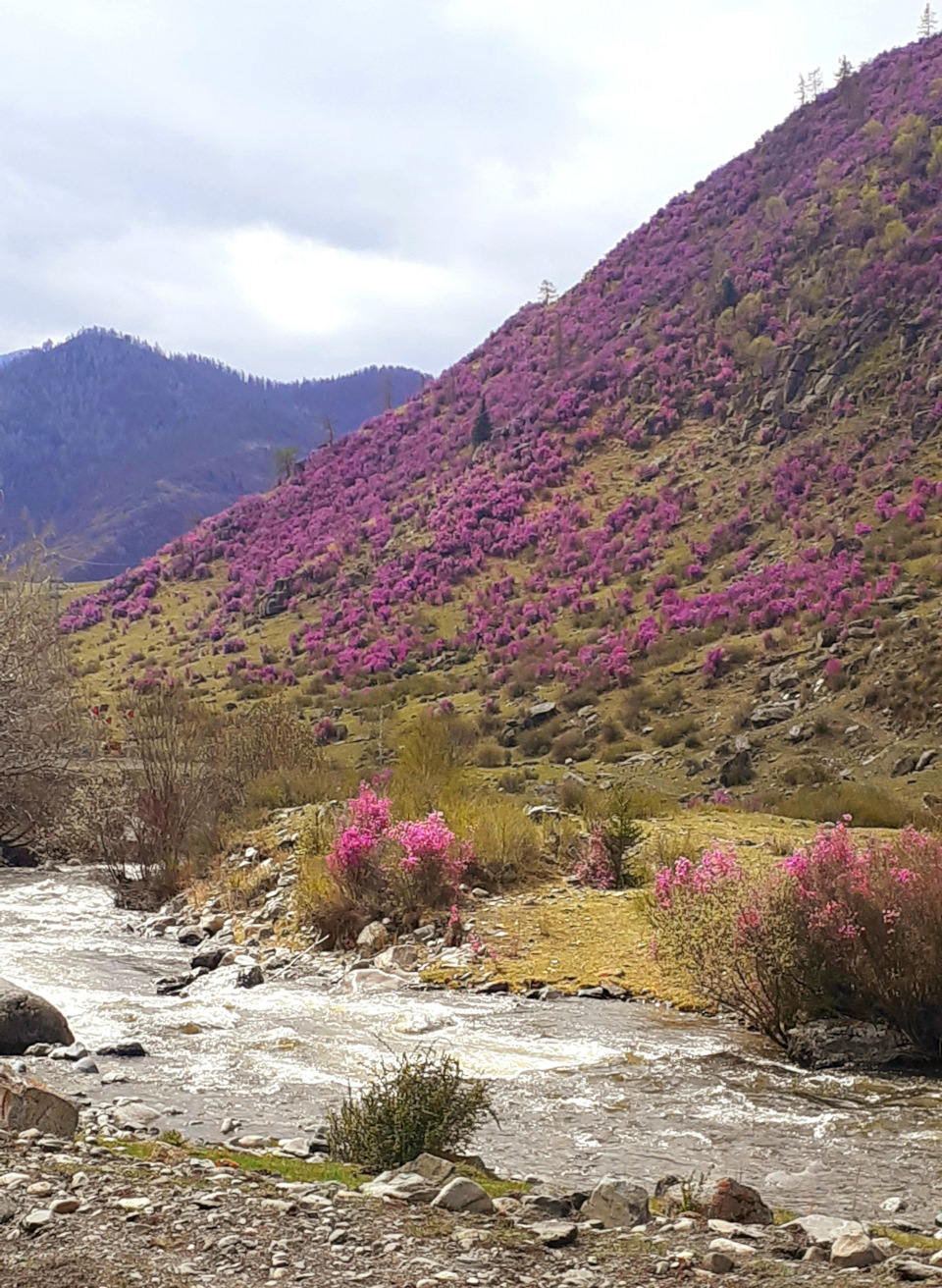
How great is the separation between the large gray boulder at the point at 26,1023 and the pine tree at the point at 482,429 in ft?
172

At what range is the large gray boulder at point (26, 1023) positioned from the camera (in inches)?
318

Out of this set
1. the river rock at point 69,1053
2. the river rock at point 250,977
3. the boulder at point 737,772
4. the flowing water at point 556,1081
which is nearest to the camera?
the flowing water at point 556,1081

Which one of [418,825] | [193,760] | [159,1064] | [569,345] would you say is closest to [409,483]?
[569,345]

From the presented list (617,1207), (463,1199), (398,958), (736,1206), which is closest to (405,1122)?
(463,1199)

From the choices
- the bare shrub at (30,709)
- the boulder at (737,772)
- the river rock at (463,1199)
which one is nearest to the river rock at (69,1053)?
the river rock at (463,1199)

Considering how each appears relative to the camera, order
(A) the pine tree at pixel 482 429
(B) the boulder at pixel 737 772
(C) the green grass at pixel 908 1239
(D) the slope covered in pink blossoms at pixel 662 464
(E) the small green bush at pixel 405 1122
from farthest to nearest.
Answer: (A) the pine tree at pixel 482 429 → (D) the slope covered in pink blossoms at pixel 662 464 → (B) the boulder at pixel 737 772 → (E) the small green bush at pixel 405 1122 → (C) the green grass at pixel 908 1239

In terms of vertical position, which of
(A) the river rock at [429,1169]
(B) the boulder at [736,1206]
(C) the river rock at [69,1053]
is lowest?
(C) the river rock at [69,1053]

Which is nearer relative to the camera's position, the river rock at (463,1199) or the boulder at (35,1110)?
the river rock at (463,1199)

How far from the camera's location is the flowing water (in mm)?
5824

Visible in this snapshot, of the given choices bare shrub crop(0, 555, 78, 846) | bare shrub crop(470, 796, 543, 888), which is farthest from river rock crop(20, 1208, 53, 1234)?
bare shrub crop(0, 555, 78, 846)

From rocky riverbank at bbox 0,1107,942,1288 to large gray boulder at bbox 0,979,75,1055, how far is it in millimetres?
3276

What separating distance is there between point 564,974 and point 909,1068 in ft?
10.8

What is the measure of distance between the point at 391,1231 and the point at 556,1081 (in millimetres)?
3515

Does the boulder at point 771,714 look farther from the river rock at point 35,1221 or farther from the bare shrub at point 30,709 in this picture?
the river rock at point 35,1221
